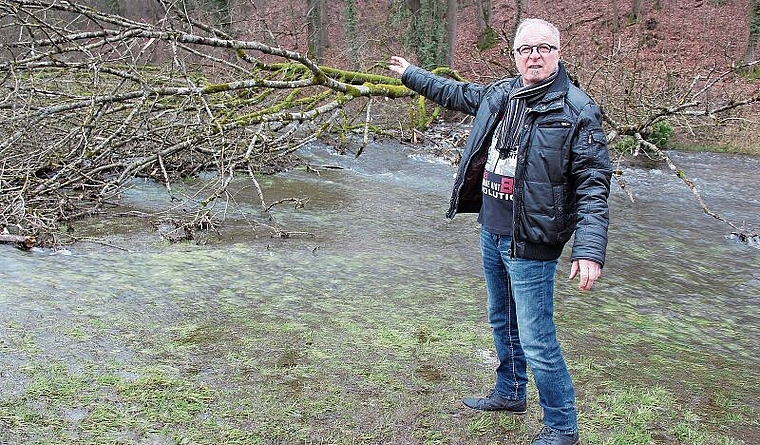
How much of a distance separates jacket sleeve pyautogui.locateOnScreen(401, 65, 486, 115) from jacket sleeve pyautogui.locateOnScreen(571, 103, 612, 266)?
2.56 ft

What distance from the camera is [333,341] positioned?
15.2 feet

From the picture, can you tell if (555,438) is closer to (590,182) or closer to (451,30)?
(590,182)

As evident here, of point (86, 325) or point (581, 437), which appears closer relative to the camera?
point (581, 437)

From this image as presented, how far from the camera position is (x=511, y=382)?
3.56 meters

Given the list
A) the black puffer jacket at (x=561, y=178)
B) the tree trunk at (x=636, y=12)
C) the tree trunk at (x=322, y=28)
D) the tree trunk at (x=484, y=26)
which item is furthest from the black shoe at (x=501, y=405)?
the tree trunk at (x=636, y=12)

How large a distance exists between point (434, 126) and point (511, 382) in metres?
13.8

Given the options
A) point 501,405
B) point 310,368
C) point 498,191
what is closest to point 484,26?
point 310,368

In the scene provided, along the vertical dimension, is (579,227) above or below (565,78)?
below

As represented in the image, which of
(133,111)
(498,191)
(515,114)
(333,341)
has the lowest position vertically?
(333,341)

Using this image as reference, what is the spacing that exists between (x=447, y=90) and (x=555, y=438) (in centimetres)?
186

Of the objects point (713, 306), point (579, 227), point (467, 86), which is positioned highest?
point (467, 86)

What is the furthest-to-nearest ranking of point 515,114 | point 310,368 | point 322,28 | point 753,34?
point 322,28 < point 753,34 < point 310,368 < point 515,114

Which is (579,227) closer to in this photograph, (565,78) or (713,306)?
(565,78)

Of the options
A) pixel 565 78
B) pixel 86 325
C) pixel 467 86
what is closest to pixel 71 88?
pixel 86 325
